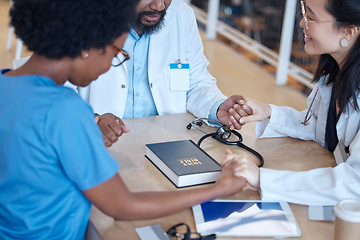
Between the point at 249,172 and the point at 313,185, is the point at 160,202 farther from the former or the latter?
the point at 313,185

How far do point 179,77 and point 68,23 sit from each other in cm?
107

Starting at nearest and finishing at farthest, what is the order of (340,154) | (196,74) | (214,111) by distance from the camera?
(340,154) → (214,111) → (196,74)

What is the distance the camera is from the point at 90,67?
109 centimetres

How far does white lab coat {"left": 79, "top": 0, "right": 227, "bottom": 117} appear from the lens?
194 centimetres

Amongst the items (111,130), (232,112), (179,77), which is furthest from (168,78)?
(111,130)

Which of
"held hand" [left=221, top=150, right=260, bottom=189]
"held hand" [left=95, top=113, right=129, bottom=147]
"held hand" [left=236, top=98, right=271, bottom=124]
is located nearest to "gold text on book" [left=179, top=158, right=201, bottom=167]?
"held hand" [left=221, top=150, right=260, bottom=189]

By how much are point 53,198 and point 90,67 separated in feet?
1.03

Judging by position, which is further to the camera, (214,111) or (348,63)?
(214,111)

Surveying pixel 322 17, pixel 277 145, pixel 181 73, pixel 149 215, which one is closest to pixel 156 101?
pixel 181 73

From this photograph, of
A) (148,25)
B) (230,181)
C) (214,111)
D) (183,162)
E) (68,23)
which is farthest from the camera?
(148,25)

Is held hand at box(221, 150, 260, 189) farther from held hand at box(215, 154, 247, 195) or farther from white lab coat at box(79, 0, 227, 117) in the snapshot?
white lab coat at box(79, 0, 227, 117)

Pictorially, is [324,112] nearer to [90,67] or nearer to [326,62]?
[326,62]

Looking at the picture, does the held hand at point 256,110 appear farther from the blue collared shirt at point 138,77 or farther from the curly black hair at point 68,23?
the curly black hair at point 68,23

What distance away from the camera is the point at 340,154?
1.51m
